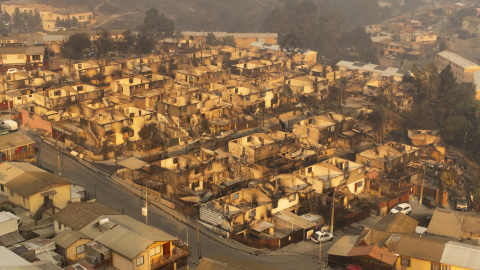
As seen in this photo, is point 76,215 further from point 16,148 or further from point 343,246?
point 343,246

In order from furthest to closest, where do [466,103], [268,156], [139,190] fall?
[466,103] → [268,156] → [139,190]

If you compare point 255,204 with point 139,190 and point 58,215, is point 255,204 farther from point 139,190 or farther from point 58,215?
point 58,215

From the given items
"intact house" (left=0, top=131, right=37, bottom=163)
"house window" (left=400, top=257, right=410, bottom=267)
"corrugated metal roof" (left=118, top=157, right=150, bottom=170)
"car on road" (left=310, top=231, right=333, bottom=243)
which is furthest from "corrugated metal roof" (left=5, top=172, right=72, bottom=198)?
"house window" (left=400, top=257, right=410, bottom=267)

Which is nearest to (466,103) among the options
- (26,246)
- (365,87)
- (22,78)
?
(365,87)

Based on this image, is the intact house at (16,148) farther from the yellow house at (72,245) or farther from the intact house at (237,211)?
the intact house at (237,211)

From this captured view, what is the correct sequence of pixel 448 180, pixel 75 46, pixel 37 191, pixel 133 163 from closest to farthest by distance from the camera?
pixel 37 191, pixel 133 163, pixel 448 180, pixel 75 46

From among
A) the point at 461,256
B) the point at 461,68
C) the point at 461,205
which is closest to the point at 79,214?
the point at 461,256
